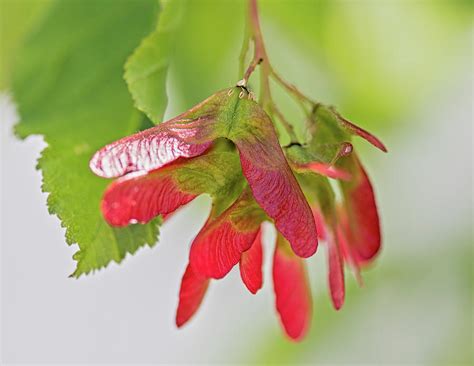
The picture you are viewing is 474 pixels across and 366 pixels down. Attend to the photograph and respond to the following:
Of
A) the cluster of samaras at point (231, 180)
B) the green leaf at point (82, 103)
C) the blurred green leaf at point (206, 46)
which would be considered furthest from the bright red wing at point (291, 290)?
the blurred green leaf at point (206, 46)

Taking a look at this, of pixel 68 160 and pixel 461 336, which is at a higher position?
pixel 68 160

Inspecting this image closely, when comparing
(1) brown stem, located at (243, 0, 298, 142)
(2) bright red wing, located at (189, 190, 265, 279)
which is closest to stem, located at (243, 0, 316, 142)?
(1) brown stem, located at (243, 0, 298, 142)

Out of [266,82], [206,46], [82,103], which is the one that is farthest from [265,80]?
[206,46]

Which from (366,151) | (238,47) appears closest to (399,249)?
(366,151)

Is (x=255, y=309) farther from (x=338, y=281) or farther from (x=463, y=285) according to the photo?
(x=338, y=281)

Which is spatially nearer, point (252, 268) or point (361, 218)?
point (252, 268)

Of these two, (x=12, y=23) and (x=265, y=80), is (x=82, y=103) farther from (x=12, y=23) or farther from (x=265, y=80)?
(x=12, y=23)

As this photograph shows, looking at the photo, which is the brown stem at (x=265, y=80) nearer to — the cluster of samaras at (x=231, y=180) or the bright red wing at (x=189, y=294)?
the cluster of samaras at (x=231, y=180)
